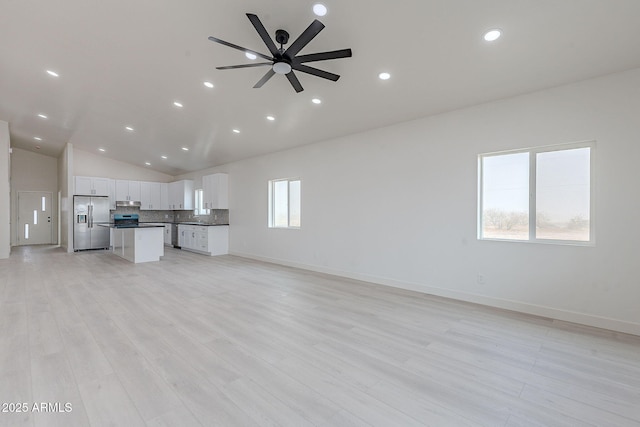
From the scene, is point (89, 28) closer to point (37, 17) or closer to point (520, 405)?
point (37, 17)

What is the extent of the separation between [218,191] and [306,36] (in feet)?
22.2

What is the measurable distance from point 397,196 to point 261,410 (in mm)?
3654

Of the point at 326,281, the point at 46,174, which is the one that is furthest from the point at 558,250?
the point at 46,174

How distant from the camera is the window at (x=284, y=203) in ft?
21.7

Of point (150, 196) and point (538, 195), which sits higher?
point (150, 196)

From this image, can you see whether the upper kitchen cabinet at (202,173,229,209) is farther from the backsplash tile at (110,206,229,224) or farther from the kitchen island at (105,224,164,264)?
the kitchen island at (105,224,164,264)

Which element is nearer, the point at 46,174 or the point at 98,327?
the point at 98,327

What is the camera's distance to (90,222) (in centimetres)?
896

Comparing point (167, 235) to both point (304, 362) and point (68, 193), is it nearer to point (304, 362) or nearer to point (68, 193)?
point (68, 193)

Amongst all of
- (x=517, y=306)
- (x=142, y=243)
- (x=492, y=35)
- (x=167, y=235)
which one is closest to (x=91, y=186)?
(x=167, y=235)

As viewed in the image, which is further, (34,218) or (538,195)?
(34,218)

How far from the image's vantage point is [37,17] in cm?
329

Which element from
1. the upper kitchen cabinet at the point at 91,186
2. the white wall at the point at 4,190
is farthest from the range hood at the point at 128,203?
the white wall at the point at 4,190

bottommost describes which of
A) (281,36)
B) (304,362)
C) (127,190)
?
(304,362)
